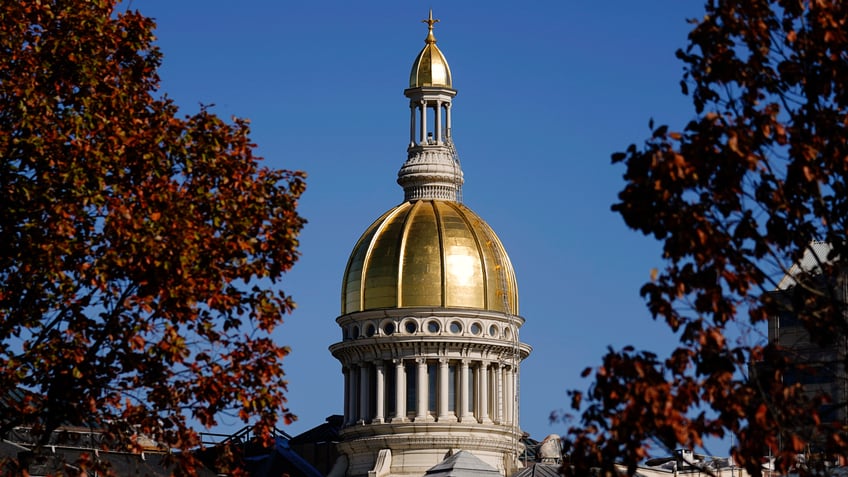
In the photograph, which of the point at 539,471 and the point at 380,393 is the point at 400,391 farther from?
the point at 539,471

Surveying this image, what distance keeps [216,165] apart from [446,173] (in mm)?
87013

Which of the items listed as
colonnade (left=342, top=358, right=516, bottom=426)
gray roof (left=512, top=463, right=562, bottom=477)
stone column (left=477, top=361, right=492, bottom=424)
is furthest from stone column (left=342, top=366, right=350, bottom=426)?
gray roof (left=512, top=463, right=562, bottom=477)

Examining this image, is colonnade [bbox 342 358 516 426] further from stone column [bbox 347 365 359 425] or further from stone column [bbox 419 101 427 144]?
stone column [bbox 419 101 427 144]

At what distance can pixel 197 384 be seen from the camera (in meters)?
38.6

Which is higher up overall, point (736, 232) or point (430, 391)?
point (430, 391)

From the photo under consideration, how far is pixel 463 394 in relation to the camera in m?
120

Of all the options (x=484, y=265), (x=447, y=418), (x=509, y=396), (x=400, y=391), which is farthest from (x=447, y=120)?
(x=447, y=418)

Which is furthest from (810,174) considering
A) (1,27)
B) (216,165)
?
(1,27)

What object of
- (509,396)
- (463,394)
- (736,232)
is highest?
(509,396)

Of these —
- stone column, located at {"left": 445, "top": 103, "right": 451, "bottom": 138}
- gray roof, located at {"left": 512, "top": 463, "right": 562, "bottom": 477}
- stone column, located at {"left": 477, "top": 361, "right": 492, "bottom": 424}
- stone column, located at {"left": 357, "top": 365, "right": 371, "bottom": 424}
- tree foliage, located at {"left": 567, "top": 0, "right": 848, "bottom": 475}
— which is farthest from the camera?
stone column, located at {"left": 445, "top": 103, "right": 451, "bottom": 138}

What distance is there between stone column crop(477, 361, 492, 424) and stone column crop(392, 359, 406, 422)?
4439mm

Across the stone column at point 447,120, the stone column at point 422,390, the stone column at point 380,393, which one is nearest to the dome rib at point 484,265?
the stone column at point 422,390

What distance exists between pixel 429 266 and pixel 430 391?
24.5ft

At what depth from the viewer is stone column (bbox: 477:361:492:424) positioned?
397 feet
